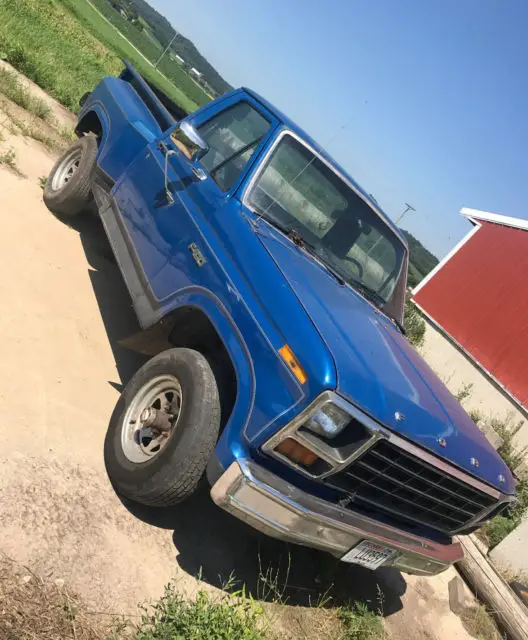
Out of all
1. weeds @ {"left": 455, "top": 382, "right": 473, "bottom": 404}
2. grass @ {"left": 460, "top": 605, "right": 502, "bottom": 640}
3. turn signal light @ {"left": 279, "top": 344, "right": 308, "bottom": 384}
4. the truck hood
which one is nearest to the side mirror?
the truck hood

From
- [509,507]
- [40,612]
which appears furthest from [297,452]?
[509,507]

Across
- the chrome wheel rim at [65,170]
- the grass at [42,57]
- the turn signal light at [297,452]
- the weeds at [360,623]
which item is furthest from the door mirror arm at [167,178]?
the grass at [42,57]

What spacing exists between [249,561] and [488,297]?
13025 mm

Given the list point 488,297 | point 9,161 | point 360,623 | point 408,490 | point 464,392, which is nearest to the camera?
point 408,490

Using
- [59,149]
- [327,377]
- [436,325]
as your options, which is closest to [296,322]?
[327,377]

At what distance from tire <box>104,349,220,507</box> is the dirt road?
182mm

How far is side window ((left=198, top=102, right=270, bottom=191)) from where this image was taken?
13.0 feet

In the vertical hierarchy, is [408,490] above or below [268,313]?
below

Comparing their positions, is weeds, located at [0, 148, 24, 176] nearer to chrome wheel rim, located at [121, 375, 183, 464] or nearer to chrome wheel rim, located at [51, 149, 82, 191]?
chrome wheel rim, located at [51, 149, 82, 191]

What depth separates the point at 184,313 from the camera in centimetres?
352

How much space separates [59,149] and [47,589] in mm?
6288

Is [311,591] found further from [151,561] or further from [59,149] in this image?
[59,149]

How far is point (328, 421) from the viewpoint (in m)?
2.63

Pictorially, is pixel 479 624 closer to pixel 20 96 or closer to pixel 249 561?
pixel 249 561
